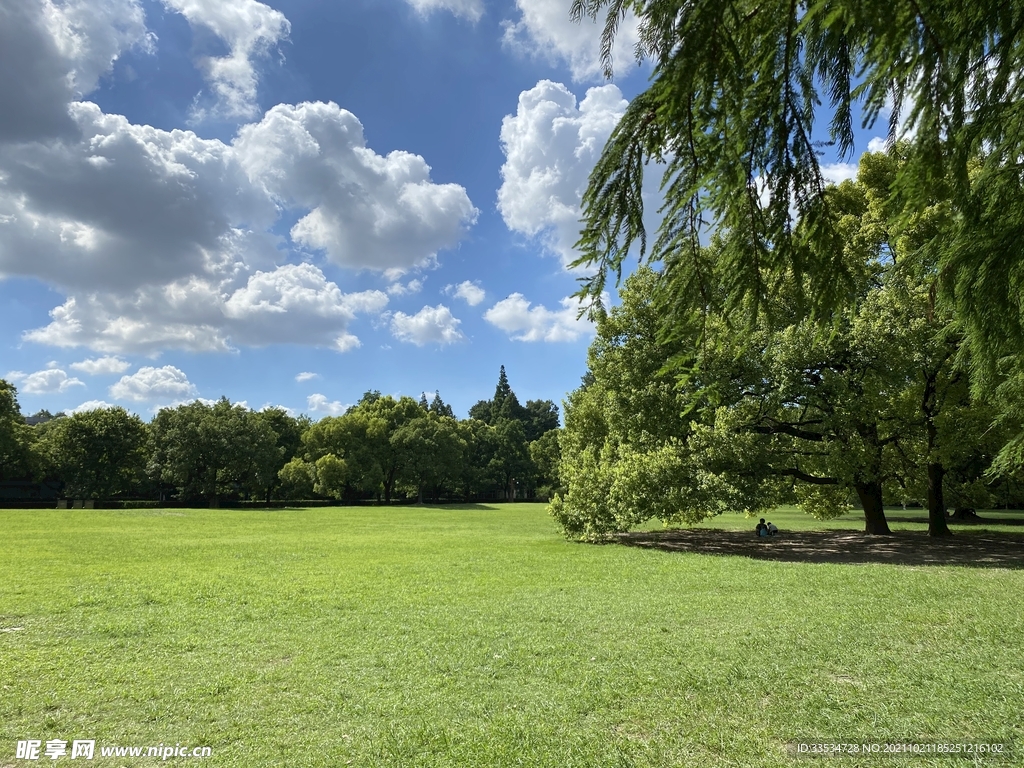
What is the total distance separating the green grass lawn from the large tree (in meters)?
3.09

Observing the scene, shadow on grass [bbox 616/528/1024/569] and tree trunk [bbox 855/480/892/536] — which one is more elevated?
tree trunk [bbox 855/480/892/536]

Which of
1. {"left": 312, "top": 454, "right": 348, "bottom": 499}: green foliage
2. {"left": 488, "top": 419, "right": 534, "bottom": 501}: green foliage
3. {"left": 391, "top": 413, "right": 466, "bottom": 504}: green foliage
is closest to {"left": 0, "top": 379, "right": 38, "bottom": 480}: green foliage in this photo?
{"left": 312, "top": 454, "right": 348, "bottom": 499}: green foliage

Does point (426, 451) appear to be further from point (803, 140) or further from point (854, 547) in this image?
point (803, 140)

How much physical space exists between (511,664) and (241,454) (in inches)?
2017

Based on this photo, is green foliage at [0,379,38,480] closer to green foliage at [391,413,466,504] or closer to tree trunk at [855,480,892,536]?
green foliage at [391,413,466,504]

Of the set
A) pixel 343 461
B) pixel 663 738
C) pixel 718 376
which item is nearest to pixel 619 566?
pixel 718 376

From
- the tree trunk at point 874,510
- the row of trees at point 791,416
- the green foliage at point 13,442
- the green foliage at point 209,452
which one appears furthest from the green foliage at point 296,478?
the tree trunk at point 874,510

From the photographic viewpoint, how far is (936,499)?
63.3ft

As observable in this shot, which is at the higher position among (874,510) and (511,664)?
(874,510)

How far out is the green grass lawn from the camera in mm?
4188

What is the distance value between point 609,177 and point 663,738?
4.10m

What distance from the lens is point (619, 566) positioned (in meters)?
13.7

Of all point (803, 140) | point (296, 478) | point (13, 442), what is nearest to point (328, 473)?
point (296, 478)

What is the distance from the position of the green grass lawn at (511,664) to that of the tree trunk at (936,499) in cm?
771
